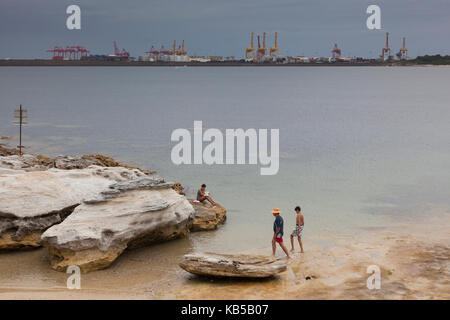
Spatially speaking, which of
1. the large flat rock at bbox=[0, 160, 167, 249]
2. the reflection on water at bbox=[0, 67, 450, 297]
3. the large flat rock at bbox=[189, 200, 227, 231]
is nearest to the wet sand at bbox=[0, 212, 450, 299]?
the reflection on water at bbox=[0, 67, 450, 297]

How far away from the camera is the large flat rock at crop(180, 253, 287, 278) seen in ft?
45.1

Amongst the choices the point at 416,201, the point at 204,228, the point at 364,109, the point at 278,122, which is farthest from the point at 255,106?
the point at 204,228

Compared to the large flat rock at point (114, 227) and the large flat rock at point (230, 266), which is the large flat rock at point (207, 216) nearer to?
the large flat rock at point (114, 227)

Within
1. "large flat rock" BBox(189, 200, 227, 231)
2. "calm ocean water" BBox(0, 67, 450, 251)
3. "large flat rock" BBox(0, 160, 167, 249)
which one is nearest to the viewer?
"large flat rock" BBox(0, 160, 167, 249)

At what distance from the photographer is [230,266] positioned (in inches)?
541

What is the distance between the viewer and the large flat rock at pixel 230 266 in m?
13.7

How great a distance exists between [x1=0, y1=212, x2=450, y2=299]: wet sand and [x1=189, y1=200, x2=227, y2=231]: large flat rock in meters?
1.25

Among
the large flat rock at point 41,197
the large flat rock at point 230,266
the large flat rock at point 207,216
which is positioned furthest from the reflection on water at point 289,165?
the large flat rock at point 230,266

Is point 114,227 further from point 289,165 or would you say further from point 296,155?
point 296,155

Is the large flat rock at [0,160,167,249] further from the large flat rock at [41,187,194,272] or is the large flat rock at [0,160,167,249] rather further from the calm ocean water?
the calm ocean water

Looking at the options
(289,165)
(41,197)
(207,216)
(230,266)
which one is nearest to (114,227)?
(41,197)

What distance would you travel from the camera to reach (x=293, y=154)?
117ft

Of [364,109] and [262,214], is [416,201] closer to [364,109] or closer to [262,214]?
[262,214]

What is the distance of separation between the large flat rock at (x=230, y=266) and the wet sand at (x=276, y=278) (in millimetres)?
245
